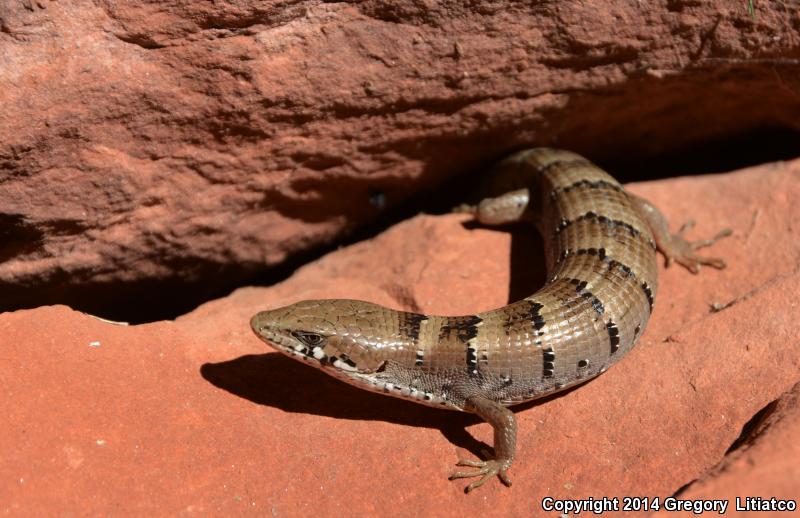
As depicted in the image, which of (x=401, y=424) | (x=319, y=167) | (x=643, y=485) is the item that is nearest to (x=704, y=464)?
(x=643, y=485)

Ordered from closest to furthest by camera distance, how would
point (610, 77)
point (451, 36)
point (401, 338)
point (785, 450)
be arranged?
point (785, 450) → point (401, 338) → point (451, 36) → point (610, 77)

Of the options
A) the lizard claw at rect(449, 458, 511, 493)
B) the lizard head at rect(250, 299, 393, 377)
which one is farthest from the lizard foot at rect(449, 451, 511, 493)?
the lizard head at rect(250, 299, 393, 377)

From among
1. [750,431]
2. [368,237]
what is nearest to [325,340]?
[368,237]

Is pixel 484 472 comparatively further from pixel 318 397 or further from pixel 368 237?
pixel 368 237

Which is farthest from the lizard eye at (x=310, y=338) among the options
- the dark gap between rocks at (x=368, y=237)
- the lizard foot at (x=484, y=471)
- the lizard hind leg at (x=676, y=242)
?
the lizard hind leg at (x=676, y=242)

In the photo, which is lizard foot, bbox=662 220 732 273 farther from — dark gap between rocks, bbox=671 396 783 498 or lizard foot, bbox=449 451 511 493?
lizard foot, bbox=449 451 511 493

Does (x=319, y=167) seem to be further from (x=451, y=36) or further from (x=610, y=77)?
(x=610, y=77)
